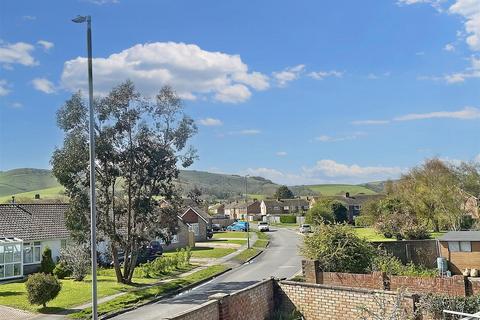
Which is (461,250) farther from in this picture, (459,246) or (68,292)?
Result: (68,292)

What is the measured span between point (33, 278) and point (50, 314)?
2.14 meters

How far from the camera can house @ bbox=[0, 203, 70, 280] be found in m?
35.3

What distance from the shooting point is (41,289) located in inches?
964

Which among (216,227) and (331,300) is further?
(216,227)

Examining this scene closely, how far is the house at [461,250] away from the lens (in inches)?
1261

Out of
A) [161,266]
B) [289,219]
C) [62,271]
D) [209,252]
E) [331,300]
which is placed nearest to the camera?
[331,300]

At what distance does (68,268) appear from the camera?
3462cm

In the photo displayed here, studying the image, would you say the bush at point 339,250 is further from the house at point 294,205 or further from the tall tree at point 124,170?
the house at point 294,205

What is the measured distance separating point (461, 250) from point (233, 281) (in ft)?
50.1

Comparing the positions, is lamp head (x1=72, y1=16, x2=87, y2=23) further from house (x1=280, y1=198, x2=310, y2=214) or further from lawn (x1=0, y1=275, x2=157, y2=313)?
house (x1=280, y1=198, x2=310, y2=214)

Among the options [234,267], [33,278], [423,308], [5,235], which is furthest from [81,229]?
[423,308]

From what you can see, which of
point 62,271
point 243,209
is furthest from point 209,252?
point 243,209

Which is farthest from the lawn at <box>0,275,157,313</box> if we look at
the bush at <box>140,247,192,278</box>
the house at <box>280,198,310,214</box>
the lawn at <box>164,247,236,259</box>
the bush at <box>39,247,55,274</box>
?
the house at <box>280,198,310,214</box>

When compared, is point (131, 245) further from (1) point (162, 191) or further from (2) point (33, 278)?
(2) point (33, 278)
